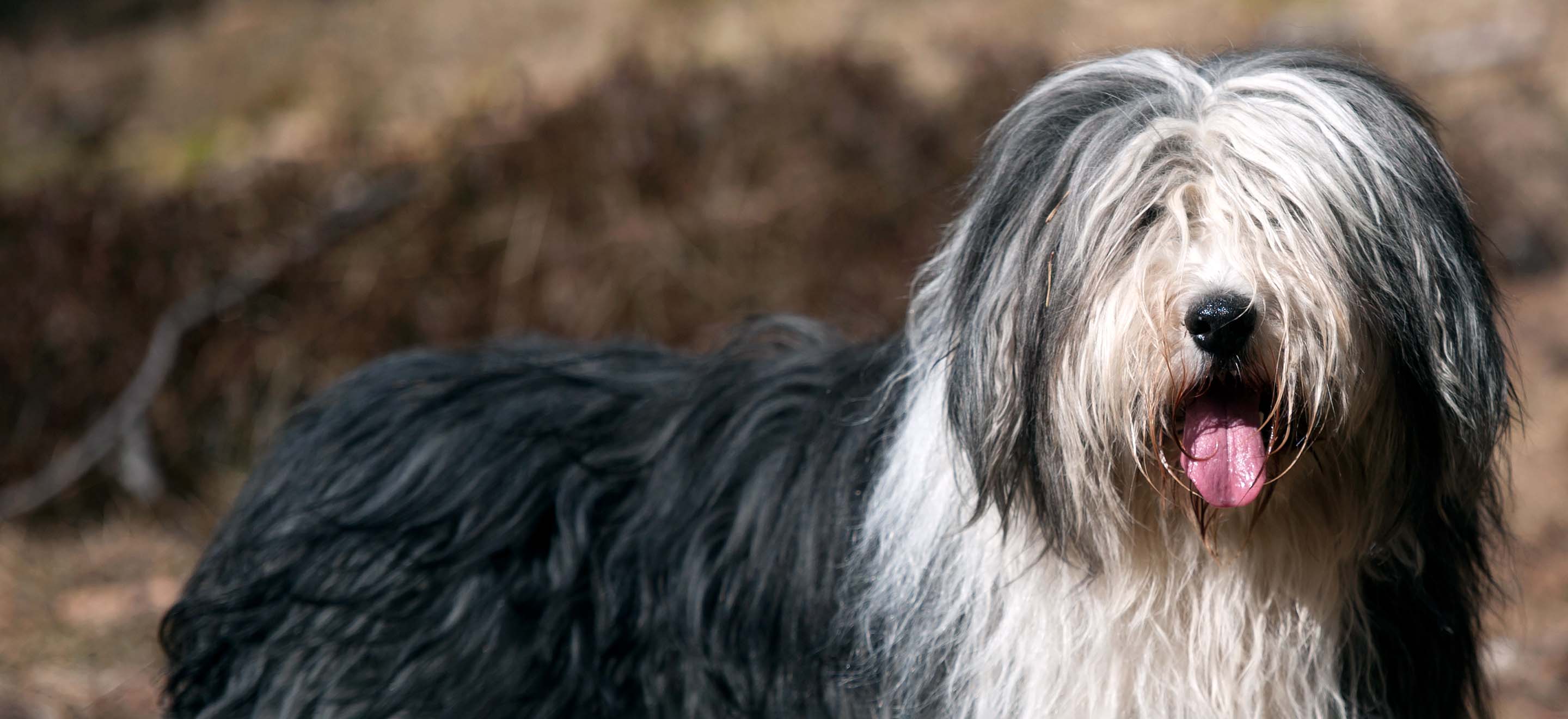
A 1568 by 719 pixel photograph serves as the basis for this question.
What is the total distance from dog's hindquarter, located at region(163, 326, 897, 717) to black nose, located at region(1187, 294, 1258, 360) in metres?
0.75

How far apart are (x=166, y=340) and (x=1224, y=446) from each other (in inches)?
213

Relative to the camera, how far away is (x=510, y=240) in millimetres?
6887

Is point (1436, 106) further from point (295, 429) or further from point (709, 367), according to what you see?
point (295, 429)

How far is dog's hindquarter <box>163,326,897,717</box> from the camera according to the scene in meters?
2.59

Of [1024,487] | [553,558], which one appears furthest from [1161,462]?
[553,558]

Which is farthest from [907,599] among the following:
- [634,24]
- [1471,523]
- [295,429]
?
[634,24]

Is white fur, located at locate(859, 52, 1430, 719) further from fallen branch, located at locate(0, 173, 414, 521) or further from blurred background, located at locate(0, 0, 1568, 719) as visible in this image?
fallen branch, located at locate(0, 173, 414, 521)

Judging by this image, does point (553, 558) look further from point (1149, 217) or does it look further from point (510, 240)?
point (510, 240)

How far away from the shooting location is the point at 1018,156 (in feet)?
7.34

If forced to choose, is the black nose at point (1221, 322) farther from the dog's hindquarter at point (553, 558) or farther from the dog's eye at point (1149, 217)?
the dog's hindquarter at point (553, 558)

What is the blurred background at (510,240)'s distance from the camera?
551cm

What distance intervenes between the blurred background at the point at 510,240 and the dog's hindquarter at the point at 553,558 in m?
1.69

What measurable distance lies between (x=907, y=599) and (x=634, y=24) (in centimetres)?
799

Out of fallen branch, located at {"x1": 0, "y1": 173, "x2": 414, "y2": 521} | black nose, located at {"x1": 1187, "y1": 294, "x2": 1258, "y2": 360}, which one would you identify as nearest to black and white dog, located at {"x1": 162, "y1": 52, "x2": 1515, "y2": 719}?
black nose, located at {"x1": 1187, "y1": 294, "x2": 1258, "y2": 360}
